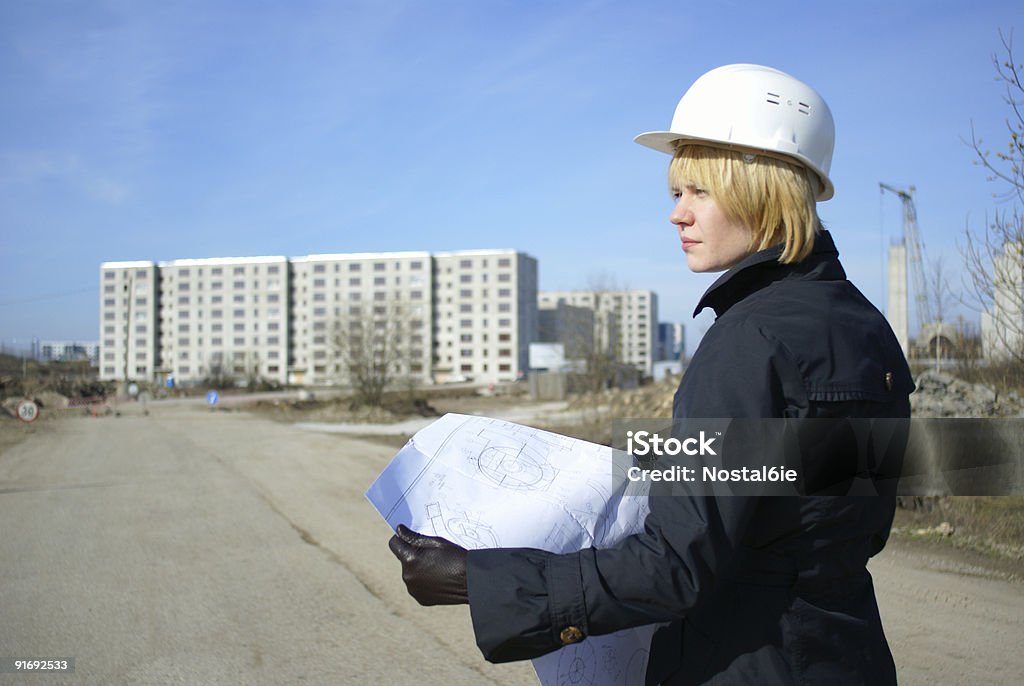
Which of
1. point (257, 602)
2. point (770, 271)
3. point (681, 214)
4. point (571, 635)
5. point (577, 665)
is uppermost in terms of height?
point (681, 214)

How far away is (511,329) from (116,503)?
119 metres

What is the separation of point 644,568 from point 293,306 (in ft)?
445

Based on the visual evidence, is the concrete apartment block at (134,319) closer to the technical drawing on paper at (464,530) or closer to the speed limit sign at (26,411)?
the speed limit sign at (26,411)

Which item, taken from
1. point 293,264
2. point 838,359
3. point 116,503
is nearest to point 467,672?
point 838,359

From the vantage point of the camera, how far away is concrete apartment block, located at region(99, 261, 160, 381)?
128000mm

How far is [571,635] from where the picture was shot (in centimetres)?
143

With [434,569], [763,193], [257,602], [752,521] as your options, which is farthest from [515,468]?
[257,602]

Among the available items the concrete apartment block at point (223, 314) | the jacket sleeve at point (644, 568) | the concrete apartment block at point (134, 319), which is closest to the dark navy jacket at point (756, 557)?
the jacket sleeve at point (644, 568)

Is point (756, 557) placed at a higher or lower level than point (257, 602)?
higher

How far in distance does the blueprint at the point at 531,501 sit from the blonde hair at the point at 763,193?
0.54m

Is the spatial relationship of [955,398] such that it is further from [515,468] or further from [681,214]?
[515,468]

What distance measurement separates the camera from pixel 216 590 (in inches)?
256

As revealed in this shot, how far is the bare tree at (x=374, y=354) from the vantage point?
3750cm

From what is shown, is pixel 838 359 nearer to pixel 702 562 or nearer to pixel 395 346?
pixel 702 562
